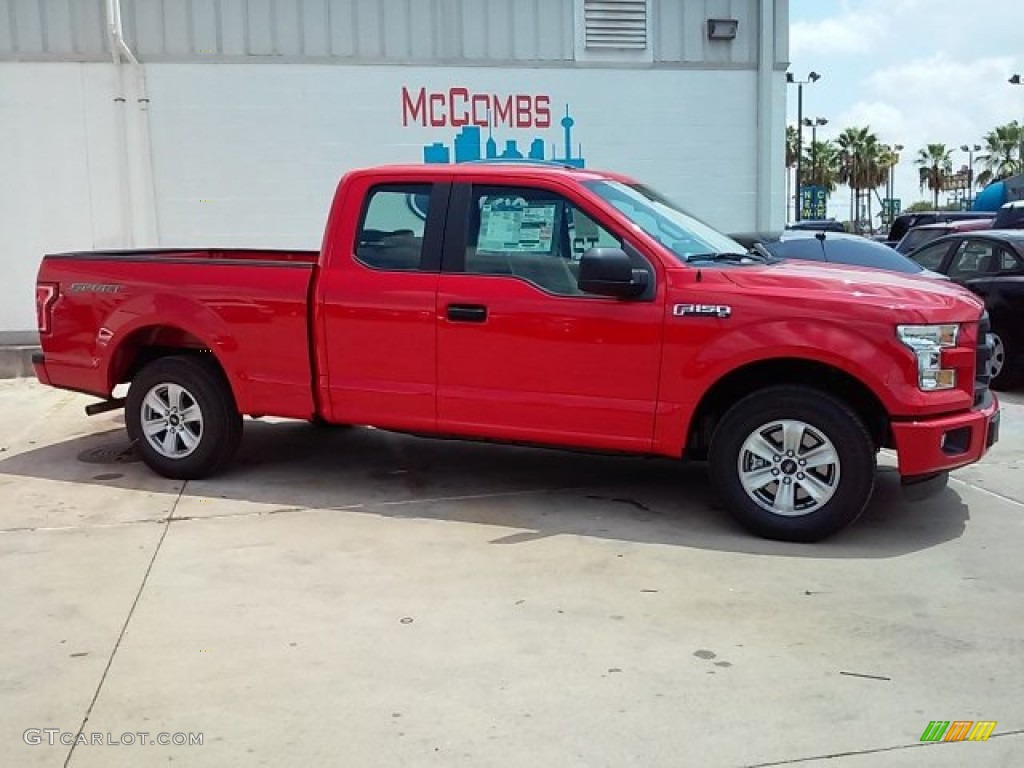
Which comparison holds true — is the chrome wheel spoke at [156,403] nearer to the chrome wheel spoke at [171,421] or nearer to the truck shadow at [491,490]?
the chrome wheel spoke at [171,421]

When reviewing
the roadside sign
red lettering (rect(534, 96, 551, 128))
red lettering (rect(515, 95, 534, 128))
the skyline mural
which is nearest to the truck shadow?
the skyline mural

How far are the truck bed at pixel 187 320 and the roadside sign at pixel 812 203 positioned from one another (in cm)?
4384

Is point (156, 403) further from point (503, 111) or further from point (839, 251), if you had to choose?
point (503, 111)

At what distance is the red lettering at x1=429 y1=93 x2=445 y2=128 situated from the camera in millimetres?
12117

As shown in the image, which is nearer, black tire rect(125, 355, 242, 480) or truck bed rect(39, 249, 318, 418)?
truck bed rect(39, 249, 318, 418)

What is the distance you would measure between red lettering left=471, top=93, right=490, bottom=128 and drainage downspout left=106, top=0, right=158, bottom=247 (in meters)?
3.72

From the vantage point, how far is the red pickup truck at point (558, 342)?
→ 5.09 metres

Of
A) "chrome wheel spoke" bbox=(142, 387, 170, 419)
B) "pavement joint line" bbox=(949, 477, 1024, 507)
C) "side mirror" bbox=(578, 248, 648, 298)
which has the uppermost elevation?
"side mirror" bbox=(578, 248, 648, 298)

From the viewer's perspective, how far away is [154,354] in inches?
269

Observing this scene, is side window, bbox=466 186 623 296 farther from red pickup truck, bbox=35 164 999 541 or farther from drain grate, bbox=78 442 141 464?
drain grate, bbox=78 442 141 464

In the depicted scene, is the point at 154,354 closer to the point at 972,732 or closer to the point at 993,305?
the point at 972,732

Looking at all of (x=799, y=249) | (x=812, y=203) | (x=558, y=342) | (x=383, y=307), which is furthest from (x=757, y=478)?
(x=812, y=203)

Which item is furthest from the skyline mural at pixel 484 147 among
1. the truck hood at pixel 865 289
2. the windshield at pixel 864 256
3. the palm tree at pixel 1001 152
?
the palm tree at pixel 1001 152

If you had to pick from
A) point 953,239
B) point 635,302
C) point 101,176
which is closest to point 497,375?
point 635,302
